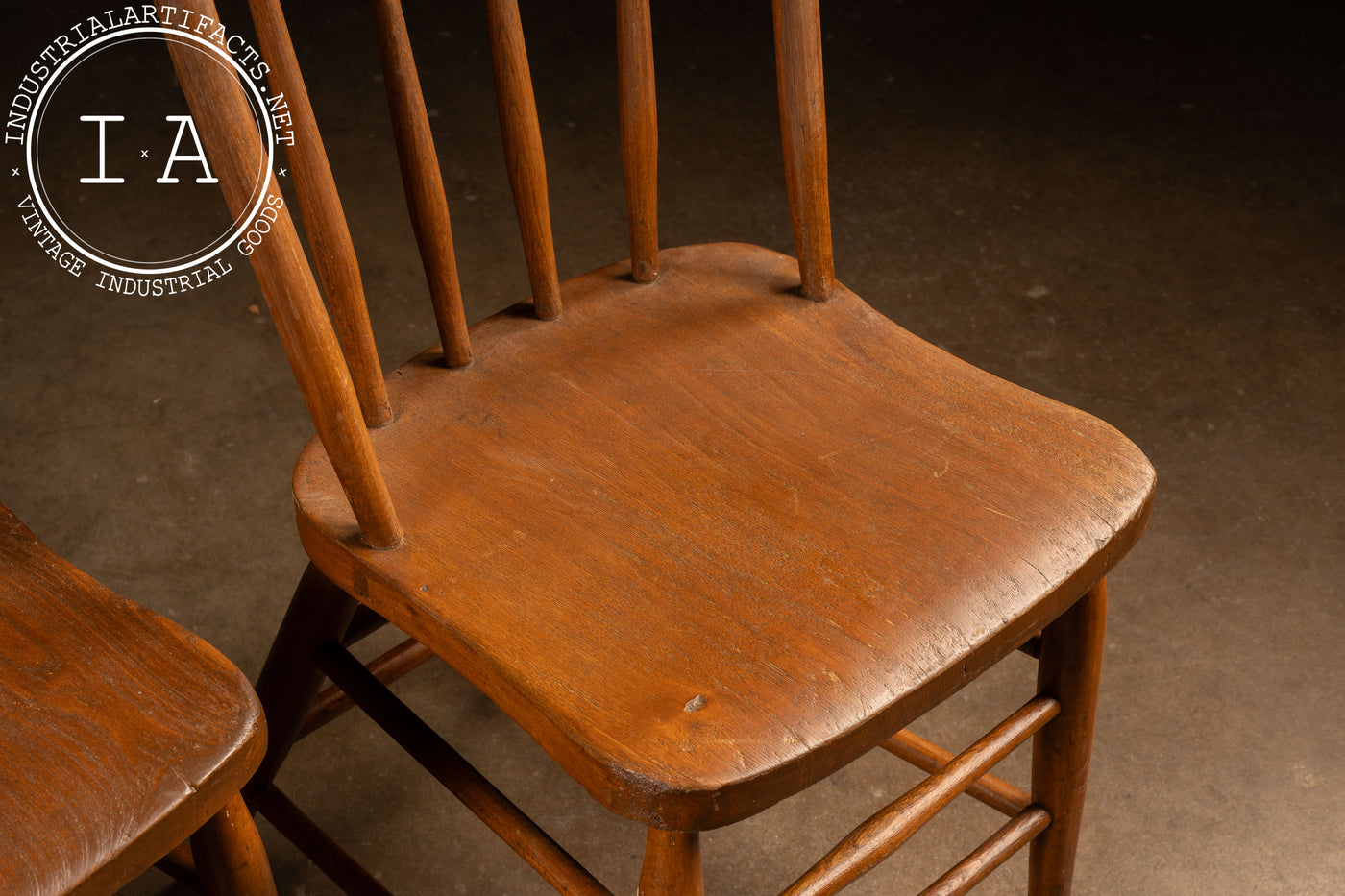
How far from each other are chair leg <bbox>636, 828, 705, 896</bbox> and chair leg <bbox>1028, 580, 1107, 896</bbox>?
12.1 inches

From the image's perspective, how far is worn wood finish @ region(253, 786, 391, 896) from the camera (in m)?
0.93

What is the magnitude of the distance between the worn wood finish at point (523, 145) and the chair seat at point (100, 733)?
35 cm

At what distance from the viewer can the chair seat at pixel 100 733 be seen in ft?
1.82

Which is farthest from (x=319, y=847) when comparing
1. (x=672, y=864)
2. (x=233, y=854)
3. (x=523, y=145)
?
(x=523, y=145)

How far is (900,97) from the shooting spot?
221cm

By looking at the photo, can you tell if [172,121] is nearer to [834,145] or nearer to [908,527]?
[834,145]

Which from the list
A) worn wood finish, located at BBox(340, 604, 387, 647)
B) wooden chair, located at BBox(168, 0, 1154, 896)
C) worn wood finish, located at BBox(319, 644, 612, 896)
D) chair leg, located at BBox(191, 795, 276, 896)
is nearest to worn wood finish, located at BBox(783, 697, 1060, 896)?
wooden chair, located at BBox(168, 0, 1154, 896)

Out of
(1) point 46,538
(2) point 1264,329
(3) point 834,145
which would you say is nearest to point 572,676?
(1) point 46,538

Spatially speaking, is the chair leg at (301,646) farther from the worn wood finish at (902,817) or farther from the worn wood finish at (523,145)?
the worn wood finish at (902,817)

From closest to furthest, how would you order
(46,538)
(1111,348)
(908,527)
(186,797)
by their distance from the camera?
(186,797), (908,527), (46,538), (1111,348)

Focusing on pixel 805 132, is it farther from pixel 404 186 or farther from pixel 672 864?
pixel 672 864

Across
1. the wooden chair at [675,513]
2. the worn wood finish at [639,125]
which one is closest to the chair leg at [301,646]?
the wooden chair at [675,513]

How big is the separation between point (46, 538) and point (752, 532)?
97cm

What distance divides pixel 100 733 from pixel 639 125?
503 mm
